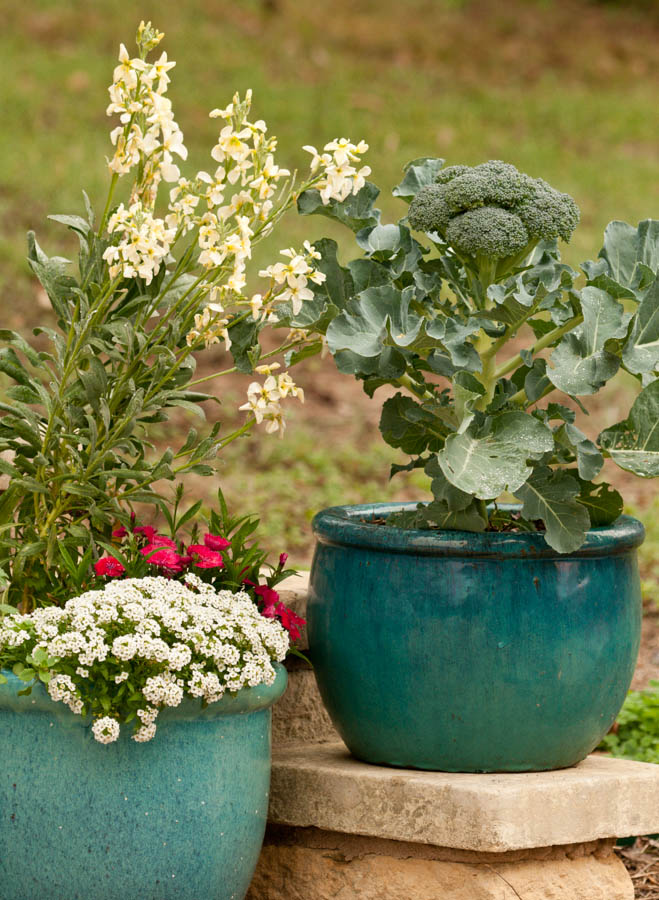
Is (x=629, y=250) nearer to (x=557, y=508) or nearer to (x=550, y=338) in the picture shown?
(x=550, y=338)

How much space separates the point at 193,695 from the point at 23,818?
0.34 m

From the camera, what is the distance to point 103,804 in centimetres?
189

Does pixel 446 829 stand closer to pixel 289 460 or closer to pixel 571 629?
pixel 571 629

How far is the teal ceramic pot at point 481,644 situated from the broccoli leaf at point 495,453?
183mm

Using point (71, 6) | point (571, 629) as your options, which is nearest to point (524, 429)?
point (571, 629)

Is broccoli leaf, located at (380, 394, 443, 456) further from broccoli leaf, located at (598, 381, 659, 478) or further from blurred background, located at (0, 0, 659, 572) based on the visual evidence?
blurred background, located at (0, 0, 659, 572)

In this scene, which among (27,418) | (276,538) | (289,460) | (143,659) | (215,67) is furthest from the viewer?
(215,67)

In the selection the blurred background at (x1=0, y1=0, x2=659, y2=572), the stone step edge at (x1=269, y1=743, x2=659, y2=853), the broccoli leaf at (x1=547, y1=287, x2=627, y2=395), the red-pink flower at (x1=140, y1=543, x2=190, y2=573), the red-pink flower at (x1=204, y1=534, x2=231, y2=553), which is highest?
the blurred background at (x1=0, y1=0, x2=659, y2=572)

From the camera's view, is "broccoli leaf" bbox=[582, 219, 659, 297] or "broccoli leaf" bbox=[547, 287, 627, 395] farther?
"broccoli leaf" bbox=[582, 219, 659, 297]

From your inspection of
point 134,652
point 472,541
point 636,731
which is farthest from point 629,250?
point 636,731

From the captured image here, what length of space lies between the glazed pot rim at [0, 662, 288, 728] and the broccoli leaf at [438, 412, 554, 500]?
50cm

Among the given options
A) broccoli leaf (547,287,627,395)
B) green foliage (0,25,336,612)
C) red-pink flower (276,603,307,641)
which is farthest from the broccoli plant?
red-pink flower (276,603,307,641)

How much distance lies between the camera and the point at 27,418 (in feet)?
7.02

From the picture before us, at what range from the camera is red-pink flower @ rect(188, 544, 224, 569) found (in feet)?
7.02
